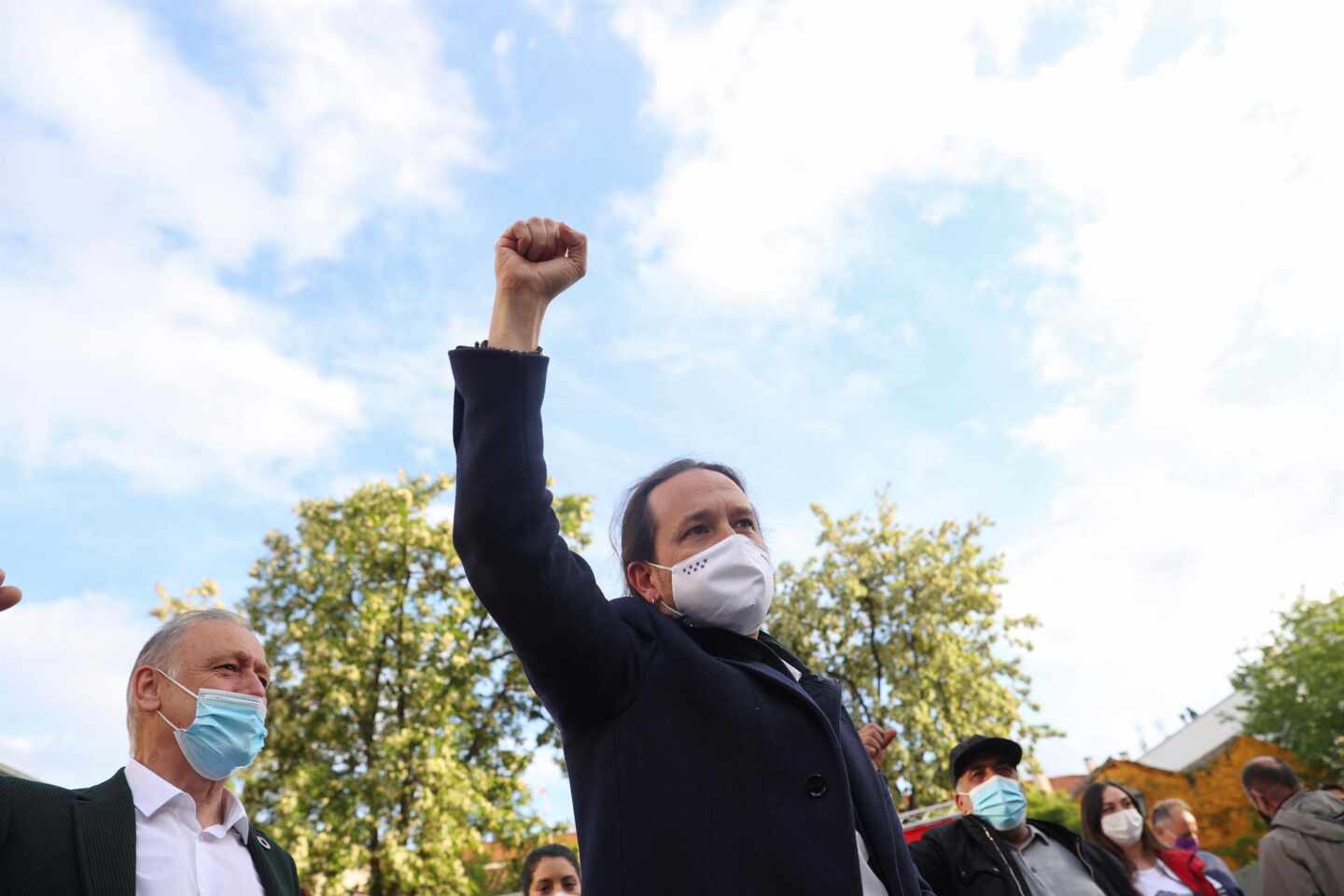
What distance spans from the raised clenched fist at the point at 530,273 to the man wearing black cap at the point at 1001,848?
4.49 meters

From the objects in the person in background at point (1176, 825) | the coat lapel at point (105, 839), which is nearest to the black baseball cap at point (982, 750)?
the person in background at point (1176, 825)

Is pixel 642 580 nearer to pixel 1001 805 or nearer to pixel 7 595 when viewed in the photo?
pixel 7 595

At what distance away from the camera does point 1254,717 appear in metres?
42.8

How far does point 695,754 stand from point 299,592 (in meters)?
20.6

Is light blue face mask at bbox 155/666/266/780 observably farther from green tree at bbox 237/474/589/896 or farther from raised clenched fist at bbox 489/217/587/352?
green tree at bbox 237/474/589/896

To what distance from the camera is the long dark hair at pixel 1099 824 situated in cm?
714

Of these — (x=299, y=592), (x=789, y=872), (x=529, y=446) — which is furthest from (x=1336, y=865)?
(x=299, y=592)

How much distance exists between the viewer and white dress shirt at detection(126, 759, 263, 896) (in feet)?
9.86

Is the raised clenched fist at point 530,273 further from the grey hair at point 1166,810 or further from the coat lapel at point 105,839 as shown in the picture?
the grey hair at point 1166,810

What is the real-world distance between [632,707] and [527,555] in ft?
1.27

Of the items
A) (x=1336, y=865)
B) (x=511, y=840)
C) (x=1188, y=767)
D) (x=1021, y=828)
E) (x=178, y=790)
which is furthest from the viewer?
(x=1188, y=767)

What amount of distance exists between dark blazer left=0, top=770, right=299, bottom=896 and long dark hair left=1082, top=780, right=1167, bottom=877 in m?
6.20

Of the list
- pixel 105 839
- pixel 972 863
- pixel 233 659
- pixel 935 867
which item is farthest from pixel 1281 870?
pixel 105 839

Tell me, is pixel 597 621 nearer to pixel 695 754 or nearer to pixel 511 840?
pixel 695 754
